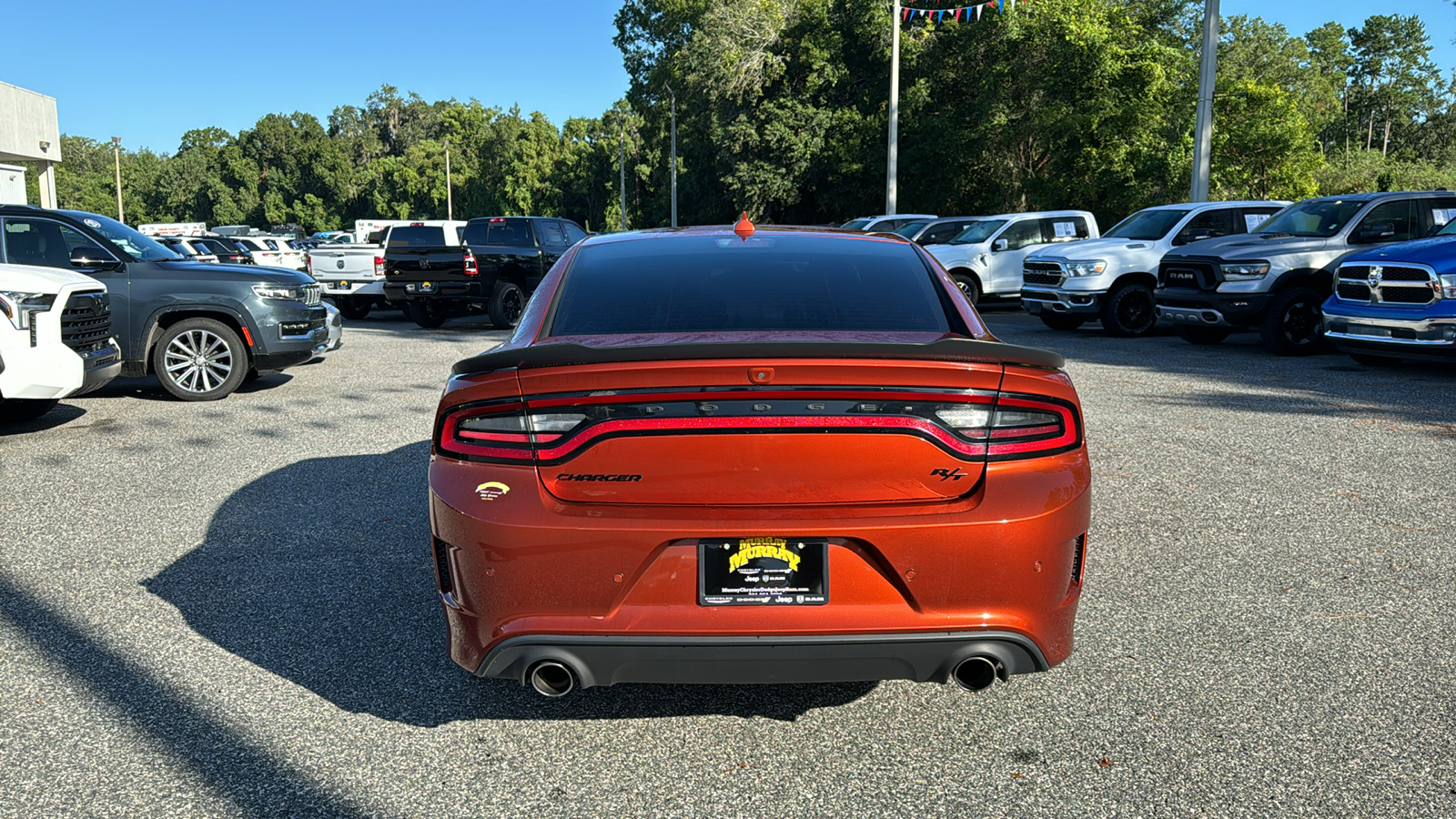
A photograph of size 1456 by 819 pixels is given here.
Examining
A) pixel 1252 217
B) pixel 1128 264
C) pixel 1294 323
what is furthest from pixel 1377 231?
pixel 1128 264

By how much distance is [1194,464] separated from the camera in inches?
285

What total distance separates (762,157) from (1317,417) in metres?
35.3

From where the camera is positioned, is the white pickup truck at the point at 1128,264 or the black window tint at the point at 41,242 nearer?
the black window tint at the point at 41,242

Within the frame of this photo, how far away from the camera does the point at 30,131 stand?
3212 centimetres

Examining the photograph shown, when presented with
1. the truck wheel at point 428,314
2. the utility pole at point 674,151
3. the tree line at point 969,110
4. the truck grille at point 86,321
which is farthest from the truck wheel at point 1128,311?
the utility pole at point 674,151

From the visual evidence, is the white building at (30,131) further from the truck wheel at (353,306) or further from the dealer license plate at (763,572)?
the dealer license plate at (763,572)

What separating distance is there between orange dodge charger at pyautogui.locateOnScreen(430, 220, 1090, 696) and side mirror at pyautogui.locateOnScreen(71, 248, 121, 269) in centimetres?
840

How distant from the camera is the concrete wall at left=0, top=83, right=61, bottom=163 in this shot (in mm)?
30078

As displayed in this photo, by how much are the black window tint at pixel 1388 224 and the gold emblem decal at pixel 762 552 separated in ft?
41.7

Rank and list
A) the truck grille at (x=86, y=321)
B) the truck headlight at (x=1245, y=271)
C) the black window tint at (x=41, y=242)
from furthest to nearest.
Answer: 1. the truck headlight at (x=1245, y=271)
2. the black window tint at (x=41, y=242)
3. the truck grille at (x=86, y=321)

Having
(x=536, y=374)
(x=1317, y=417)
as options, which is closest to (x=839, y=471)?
(x=536, y=374)

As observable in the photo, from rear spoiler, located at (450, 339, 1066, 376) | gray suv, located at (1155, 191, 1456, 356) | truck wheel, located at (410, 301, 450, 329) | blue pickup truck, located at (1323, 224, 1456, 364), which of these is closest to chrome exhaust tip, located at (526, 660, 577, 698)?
rear spoiler, located at (450, 339, 1066, 376)

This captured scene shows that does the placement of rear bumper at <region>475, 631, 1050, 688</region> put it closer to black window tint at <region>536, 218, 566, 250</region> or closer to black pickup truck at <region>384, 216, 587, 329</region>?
black pickup truck at <region>384, 216, 587, 329</region>

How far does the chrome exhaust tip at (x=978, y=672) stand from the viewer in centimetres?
307
